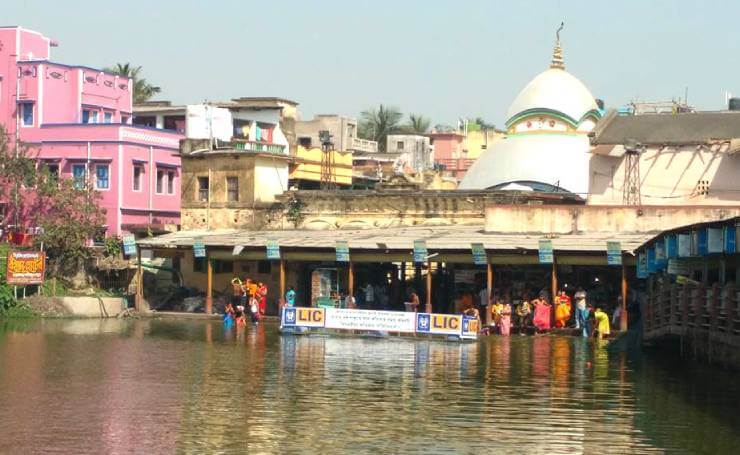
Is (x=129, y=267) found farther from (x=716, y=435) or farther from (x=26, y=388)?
(x=716, y=435)

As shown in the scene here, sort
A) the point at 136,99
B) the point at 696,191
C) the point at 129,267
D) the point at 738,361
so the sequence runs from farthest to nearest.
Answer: the point at 136,99, the point at 129,267, the point at 696,191, the point at 738,361

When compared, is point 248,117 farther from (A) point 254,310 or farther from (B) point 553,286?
(B) point 553,286

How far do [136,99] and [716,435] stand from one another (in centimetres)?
6859

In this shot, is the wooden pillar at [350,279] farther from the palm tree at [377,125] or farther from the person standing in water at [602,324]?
the palm tree at [377,125]

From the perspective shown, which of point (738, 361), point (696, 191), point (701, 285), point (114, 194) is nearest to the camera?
point (738, 361)

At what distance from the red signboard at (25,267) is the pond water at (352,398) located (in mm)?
8703

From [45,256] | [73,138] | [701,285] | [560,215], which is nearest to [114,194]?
[73,138]

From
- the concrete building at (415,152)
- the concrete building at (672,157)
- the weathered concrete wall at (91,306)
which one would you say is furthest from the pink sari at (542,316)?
the concrete building at (415,152)

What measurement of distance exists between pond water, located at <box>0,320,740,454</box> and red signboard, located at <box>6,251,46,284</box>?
8.70 metres

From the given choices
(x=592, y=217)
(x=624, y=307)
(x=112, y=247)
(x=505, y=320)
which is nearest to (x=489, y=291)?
(x=505, y=320)

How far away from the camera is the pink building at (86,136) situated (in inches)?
2219

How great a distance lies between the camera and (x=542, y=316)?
136 ft

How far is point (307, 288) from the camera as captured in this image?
48594mm

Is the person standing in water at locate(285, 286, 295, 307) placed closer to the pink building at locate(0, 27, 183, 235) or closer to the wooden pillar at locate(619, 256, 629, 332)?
the wooden pillar at locate(619, 256, 629, 332)
